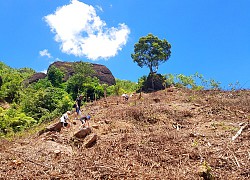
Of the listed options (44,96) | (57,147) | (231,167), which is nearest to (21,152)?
(57,147)

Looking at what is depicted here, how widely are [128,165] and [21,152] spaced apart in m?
2.41

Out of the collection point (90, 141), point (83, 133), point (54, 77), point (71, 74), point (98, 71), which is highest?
point (98, 71)

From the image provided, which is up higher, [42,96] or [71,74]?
[71,74]

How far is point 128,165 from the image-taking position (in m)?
5.04

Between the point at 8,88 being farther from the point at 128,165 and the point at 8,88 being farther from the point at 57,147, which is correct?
the point at 128,165

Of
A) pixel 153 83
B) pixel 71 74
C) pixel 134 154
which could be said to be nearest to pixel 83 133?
pixel 134 154

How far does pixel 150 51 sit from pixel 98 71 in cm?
1012

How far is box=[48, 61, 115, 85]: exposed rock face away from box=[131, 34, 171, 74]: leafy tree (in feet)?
24.7

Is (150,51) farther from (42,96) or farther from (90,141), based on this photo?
(90,141)

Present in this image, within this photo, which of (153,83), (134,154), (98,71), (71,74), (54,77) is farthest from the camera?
(98,71)

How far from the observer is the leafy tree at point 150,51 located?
75.2ft

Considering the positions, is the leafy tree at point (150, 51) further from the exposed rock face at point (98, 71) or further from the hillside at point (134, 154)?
the hillside at point (134, 154)

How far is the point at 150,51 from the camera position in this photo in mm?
23078

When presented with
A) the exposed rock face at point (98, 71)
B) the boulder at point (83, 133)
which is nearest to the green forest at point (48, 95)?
the exposed rock face at point (98, 71)
